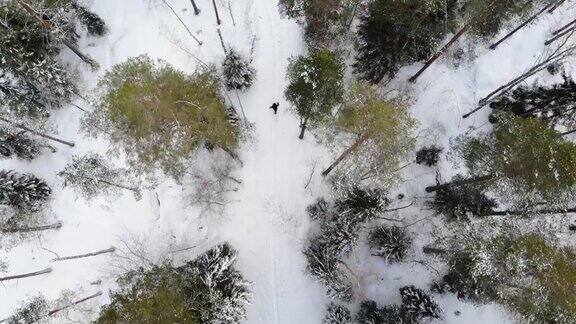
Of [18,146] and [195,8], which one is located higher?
[195,8]

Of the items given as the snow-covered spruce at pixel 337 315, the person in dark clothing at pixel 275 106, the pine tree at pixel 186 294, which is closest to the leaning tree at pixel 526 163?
the snow-covered spruce at pixel 337 315

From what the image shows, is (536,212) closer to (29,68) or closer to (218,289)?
(218,289)

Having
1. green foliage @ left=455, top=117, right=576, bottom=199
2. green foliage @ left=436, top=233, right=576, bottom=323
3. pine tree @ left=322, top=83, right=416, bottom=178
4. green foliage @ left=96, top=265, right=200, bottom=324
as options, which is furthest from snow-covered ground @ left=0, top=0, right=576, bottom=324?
green foliage @ left=455, top=117, right=576, bottom=199

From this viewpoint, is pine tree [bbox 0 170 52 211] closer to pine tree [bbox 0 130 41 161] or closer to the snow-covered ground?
the snow-covered ground

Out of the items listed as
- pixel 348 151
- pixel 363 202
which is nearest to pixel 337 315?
pixel 363 202

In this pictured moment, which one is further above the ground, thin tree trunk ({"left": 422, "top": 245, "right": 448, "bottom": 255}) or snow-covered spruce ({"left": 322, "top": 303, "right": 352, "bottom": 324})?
thin tree trunk ({"left": 422, "top": 245, "right": 448, "bottom": 255})

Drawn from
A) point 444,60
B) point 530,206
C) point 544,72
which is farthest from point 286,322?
point 544,72
